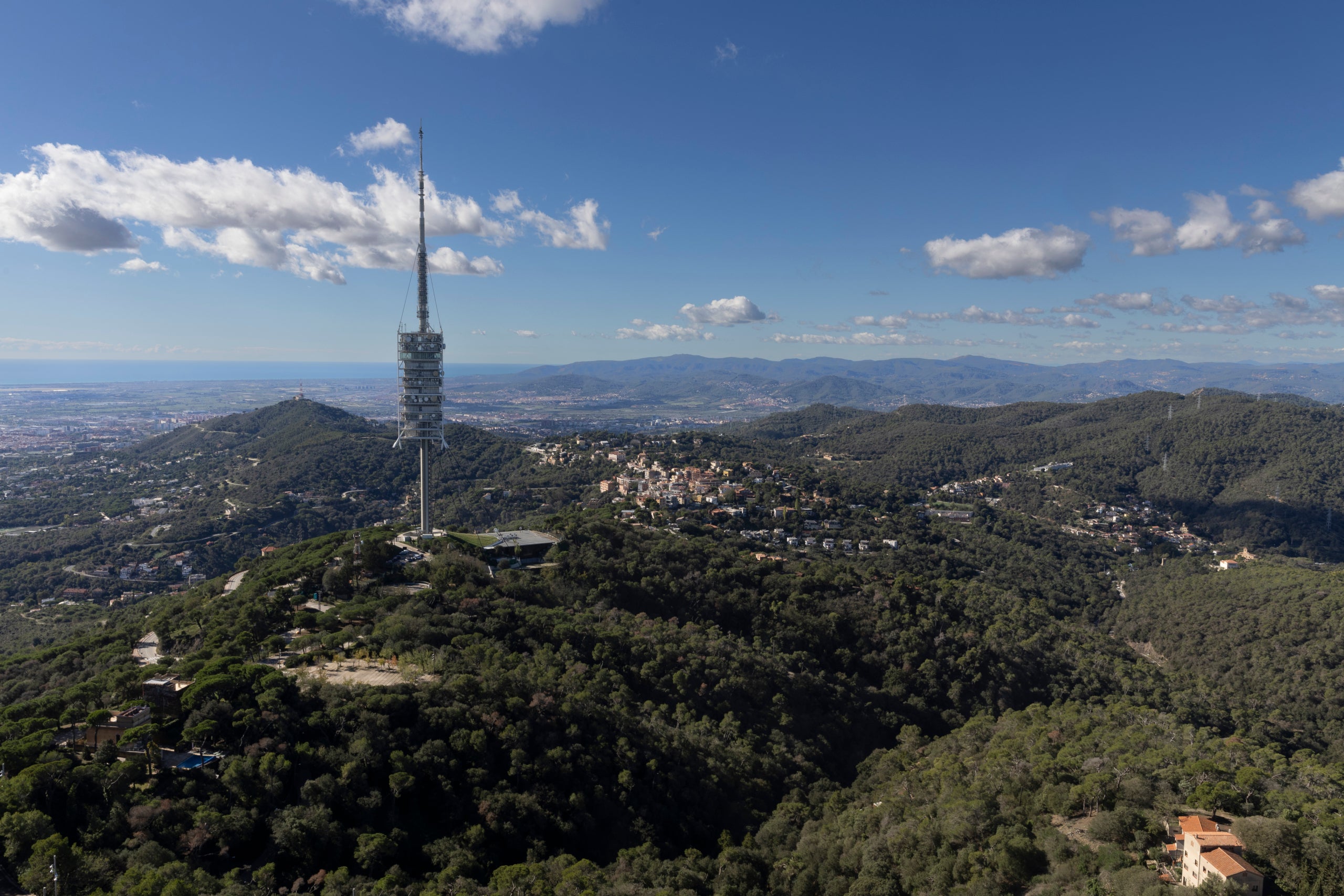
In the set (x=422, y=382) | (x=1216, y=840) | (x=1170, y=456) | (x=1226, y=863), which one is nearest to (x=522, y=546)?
(x=422, y=382)

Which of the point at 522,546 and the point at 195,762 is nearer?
the point at 195,762

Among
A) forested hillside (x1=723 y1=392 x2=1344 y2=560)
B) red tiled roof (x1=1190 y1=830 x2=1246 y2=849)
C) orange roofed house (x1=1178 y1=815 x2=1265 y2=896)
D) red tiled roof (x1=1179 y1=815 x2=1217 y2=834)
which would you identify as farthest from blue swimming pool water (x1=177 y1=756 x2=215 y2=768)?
forested hillside (x1=723 y1=392 x2=1344 y2=560)

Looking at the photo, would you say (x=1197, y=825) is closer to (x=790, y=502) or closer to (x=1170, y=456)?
(x=790, y=502)

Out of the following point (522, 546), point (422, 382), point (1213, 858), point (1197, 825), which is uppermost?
point (422, 382)

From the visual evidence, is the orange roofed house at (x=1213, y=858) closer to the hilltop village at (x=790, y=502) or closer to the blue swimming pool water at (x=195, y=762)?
the blue swimming pool water at (x=195, y=762)

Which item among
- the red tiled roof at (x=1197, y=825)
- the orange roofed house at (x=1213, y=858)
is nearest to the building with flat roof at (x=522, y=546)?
the red tiled roof at (x=1197, y=825)

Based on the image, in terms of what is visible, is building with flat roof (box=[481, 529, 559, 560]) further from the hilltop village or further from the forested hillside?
the forested hillside
